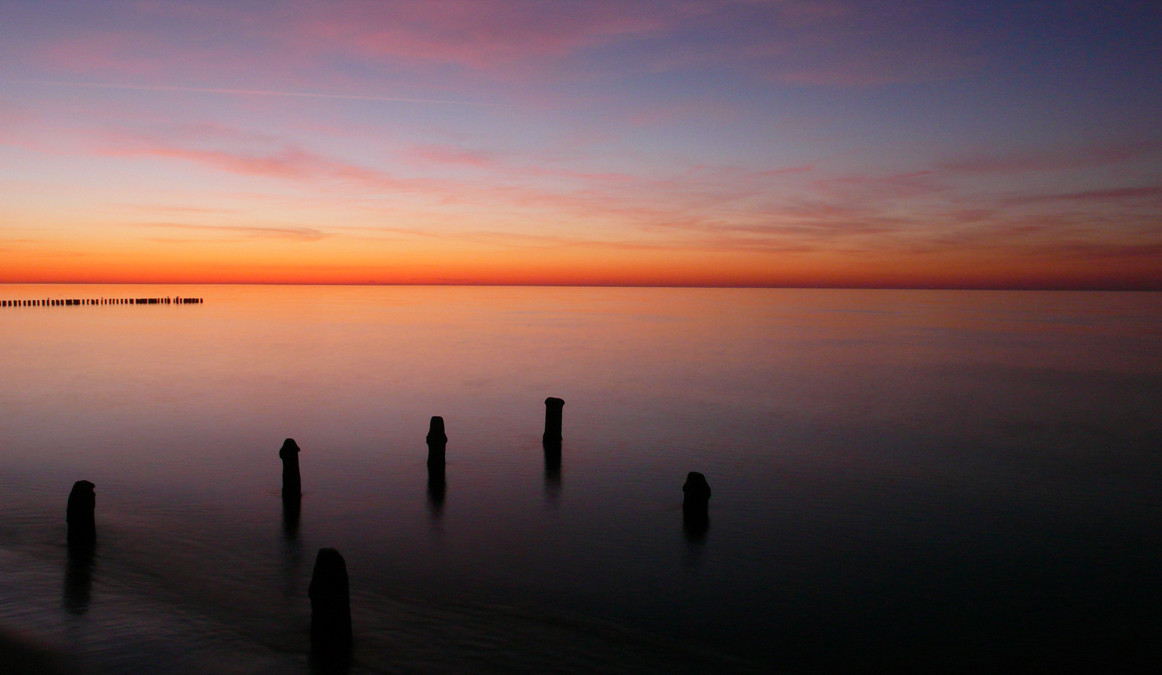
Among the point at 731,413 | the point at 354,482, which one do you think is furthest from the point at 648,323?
the point at 354,482

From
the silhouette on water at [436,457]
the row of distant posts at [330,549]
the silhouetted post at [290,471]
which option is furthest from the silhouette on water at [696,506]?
the silhouetted post at [290,471]

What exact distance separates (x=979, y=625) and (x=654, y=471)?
9.54 m

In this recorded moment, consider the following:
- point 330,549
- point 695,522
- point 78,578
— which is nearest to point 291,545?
point 78,578

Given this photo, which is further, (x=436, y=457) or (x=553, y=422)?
(x=553, y=422)

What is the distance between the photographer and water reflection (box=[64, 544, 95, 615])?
32.3 feet

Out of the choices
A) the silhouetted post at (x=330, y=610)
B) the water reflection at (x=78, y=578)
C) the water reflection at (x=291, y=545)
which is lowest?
the water reflection at (x=291, y=545)

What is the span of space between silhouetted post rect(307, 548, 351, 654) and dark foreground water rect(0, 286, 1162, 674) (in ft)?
1.00

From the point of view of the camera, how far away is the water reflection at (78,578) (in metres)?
9.86

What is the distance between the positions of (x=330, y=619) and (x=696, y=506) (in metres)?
7.62

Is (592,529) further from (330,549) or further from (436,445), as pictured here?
(330,549)

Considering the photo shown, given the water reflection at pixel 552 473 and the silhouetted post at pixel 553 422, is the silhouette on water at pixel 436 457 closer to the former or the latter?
the water reflection at pixel 552 473

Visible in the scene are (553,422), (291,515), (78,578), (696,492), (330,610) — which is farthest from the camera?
(553,422)

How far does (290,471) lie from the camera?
1527cm

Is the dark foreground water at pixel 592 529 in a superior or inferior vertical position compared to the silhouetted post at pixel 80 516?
inferior
